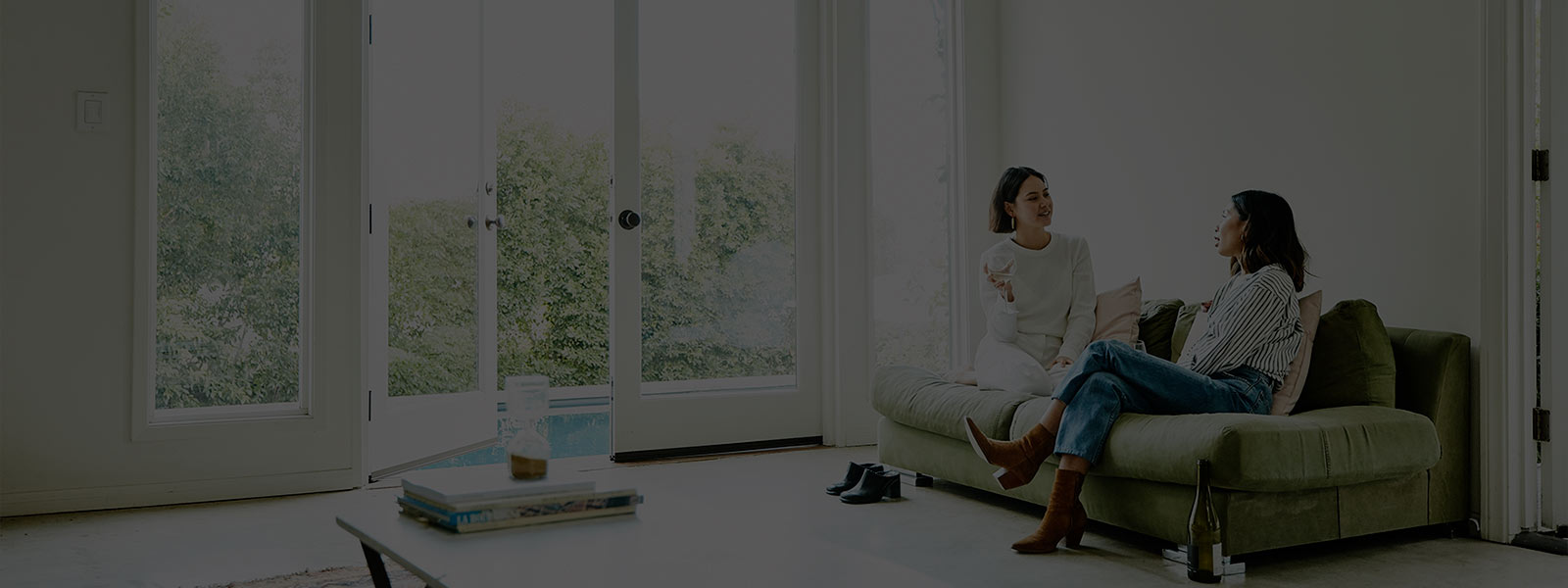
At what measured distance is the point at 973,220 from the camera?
4781 millimetres

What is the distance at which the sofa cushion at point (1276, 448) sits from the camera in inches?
93.6

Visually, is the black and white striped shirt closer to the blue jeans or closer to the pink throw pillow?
the blue jeans

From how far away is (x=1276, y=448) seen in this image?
7.88 ft

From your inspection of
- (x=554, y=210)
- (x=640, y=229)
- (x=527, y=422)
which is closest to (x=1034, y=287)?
(x=640, y=229)

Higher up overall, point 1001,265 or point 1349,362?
point 1001,265

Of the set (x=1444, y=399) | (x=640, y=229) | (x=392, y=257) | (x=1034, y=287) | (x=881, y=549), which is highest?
(x=640, y=229)

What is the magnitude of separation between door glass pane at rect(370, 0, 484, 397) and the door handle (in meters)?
0.60

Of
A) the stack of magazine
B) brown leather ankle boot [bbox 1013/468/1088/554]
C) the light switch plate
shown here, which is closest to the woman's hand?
brown leather ankle boot [bbox 1013/468/1088/554]

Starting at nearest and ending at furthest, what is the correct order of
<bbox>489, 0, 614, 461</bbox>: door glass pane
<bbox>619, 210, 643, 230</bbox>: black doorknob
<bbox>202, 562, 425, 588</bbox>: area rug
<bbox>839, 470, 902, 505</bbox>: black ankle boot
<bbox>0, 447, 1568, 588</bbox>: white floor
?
<bbox>202, 562, 425, 588</bbox>: area rug
<bbox>0, 447, 1568, 588</bbox>: white floor
<bbox>839, 470, 902, 505</bbox>: black ankle boot
<bbox>619, 210, 643, 230</bbox>: black doorknob
<bbox>489, 0, 614, 461</bbox>: door glass pane

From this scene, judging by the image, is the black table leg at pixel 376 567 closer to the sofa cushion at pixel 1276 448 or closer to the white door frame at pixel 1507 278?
the sofa cushion at pixel 1276 448

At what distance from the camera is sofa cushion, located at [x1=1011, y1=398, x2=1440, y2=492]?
2.38 metres

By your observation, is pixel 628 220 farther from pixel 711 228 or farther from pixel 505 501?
pixel 505 501

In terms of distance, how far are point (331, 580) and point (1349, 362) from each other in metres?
2.62

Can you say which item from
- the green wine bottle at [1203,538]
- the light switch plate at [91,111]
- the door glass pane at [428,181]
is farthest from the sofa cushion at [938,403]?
the light switch plate at [91,111]
